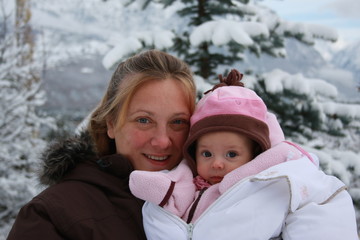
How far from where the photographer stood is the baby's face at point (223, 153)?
1.62 meters

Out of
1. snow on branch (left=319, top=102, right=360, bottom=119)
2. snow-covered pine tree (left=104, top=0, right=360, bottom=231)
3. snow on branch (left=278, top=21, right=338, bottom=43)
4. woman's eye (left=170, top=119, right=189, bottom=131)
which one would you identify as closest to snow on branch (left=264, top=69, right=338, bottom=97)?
snow-covered pine tree (left=104, top=0, right=360, bottom=231)

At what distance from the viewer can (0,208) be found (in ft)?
25.5

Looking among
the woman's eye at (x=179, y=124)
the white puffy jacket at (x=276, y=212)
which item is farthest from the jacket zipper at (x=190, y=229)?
the woman's eye at (x=179, y=124)

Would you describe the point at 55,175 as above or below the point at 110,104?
below

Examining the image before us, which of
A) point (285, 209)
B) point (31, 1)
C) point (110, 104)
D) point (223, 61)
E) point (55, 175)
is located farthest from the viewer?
point (31, 1)

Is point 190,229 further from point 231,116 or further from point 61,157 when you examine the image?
point 61,157

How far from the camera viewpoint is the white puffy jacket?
129 cm

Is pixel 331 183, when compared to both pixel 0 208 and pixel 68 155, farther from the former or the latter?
pixel 0 208

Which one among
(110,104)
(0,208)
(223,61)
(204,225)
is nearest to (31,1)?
(0,208)

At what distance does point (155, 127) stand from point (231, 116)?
419mm

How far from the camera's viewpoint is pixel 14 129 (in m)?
7.61

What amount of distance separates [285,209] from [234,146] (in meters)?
0.39

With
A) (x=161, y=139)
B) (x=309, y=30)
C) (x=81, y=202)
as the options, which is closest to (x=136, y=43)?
(x=309, y=30)

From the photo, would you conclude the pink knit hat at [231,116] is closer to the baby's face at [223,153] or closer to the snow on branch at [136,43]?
the baby's face at [223,153]
